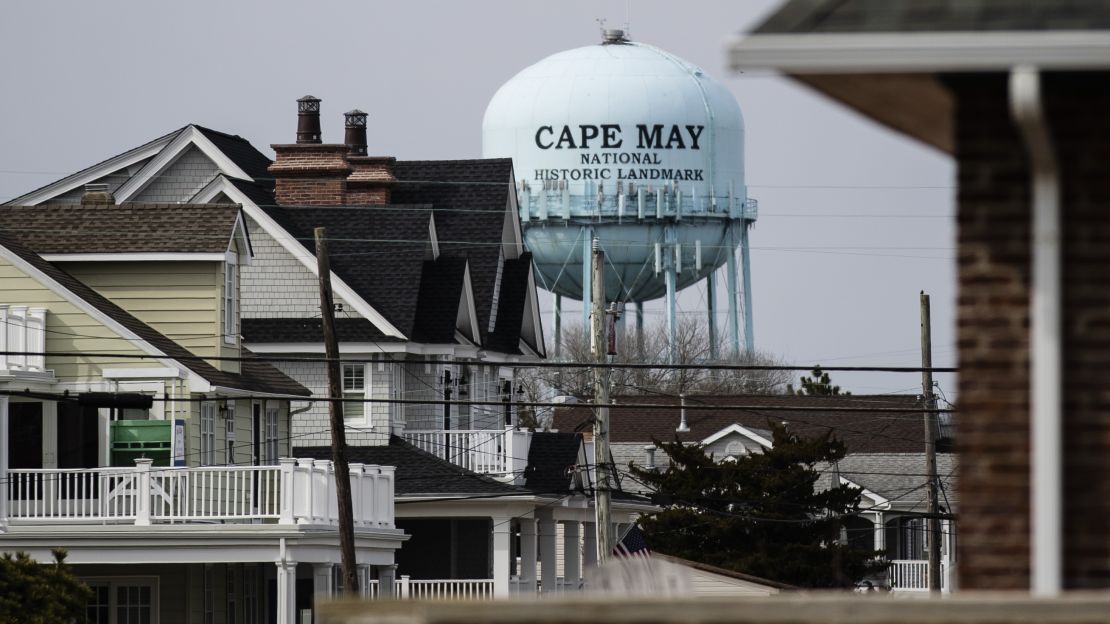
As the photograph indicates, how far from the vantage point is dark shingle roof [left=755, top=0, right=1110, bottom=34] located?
8.41 metres

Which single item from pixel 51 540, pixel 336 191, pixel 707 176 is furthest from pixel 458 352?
pixel 707 176

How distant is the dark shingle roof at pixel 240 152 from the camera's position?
43312mm

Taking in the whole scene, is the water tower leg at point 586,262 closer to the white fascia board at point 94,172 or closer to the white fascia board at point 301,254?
the white fascia board at point 94,172

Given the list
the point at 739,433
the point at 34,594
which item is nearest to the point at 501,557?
the point at 34,594

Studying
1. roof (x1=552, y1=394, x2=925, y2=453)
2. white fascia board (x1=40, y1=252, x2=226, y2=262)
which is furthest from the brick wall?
roof (x1=552, y1=394, x2=925, y2=453)

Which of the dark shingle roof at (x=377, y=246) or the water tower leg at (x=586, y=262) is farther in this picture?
the water tower leg at (x=586, y=262)

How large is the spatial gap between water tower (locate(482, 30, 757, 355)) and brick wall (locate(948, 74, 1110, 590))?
56821 mm

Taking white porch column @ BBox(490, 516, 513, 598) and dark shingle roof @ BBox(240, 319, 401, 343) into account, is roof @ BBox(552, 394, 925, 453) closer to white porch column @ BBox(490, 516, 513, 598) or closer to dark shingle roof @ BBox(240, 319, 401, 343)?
white porch column @ BBox(490, 516, 513, 598)

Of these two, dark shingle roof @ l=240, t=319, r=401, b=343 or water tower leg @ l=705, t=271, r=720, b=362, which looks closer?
dark shingle roof @ l=240, t=319, r=401, b=343

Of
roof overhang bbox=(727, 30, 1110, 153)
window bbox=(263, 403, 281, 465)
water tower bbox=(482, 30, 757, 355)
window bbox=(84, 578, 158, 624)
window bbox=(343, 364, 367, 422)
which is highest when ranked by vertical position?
water tower bbox=(482, 30, 757, 355)

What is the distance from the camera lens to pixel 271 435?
3741 centimetres

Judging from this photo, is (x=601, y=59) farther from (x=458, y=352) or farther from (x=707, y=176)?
(x=458, y=352)

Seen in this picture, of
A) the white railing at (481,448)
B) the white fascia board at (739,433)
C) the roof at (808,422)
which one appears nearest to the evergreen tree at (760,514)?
the white railing at (481,448)

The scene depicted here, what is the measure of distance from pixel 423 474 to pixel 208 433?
20.4 feet
